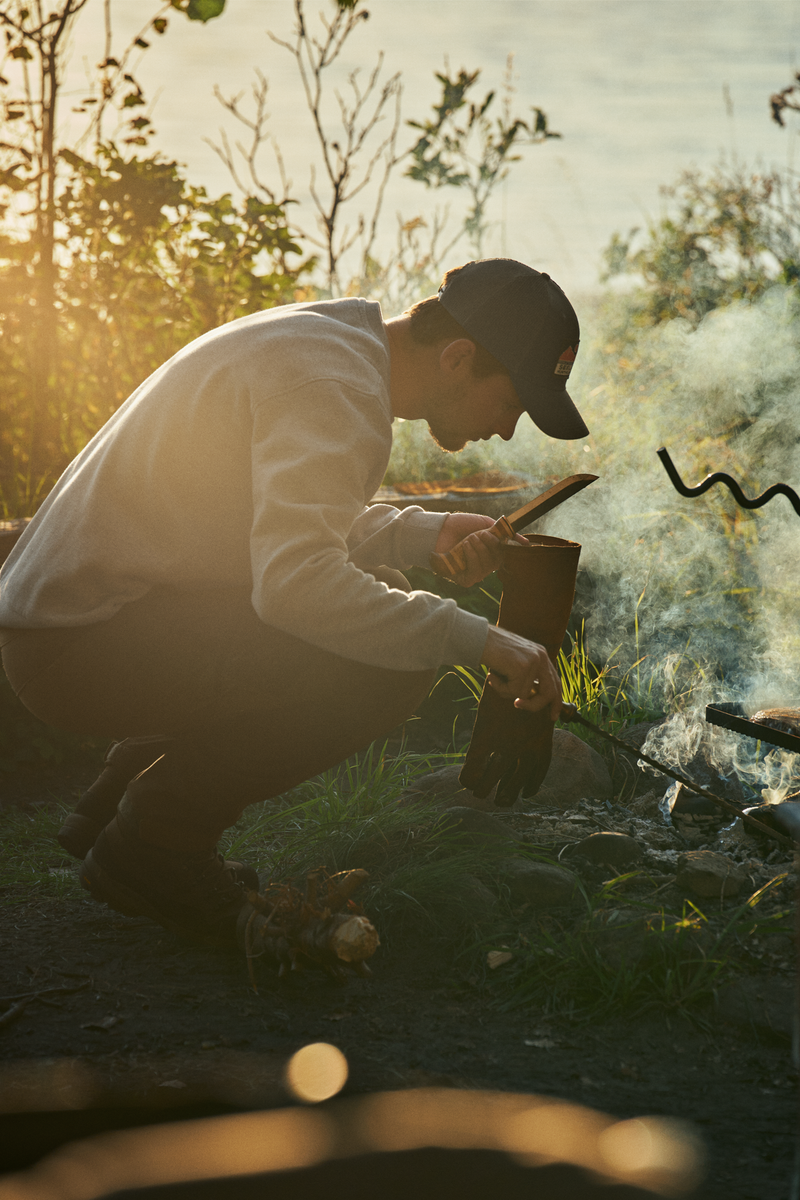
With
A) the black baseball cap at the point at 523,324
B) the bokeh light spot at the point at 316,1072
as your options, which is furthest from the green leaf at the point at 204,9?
the bokeh light spot at the point at 316,1072

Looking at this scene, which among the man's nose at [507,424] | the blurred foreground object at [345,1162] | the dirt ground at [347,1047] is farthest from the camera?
the man's nose at [507,424]

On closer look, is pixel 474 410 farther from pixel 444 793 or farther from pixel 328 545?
pixel 444 793

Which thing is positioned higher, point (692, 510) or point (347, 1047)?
point (692, 510)

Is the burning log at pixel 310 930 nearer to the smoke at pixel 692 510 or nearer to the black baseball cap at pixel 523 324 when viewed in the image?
the black baseball cap at pixel 523 324

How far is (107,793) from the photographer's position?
255cm

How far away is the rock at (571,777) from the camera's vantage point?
121 inches

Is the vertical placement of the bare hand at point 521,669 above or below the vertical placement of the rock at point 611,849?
above

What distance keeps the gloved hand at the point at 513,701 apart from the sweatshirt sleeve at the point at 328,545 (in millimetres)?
393

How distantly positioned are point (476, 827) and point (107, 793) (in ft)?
3.29

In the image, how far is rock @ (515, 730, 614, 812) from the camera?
308cm

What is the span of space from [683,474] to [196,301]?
2.71m

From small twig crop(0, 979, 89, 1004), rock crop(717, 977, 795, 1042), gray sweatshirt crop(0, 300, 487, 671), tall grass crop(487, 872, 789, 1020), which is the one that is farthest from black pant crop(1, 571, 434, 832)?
rock crop(717, 977, 795, 1042)

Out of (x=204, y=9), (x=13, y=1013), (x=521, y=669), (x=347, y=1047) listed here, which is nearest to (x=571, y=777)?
(x=521, y=669)

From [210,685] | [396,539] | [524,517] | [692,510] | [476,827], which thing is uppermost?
[524,517]
